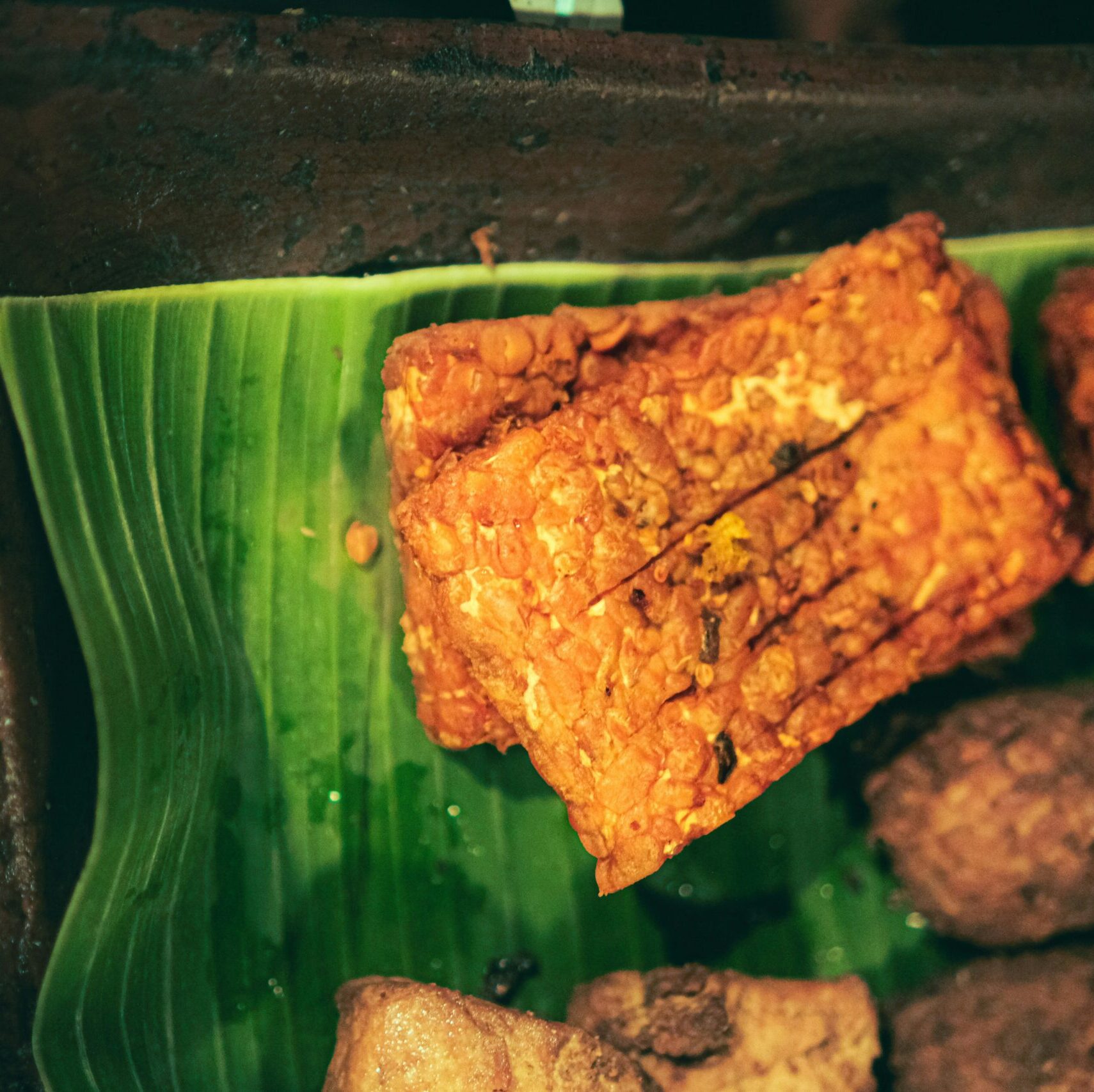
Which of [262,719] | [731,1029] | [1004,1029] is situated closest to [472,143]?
[262,719]

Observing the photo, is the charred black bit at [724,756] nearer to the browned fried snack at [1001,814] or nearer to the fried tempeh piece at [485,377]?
the fried tempeh piece at [485,377]

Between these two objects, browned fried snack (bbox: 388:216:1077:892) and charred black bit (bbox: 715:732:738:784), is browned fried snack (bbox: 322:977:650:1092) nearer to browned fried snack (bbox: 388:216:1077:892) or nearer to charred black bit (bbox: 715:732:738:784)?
browned fried snack (bbox: 388:216:1077:892)

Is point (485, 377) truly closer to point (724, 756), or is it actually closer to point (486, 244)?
point (486, 244)

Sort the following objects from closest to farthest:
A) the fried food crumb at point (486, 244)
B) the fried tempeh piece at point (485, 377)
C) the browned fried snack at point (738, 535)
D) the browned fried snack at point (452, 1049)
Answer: the browned fried snack at point (738, 535) < the fried tempeh piece at point (485, 377) < the browned fried snack at point (452, 1049) < the fried food crumb at point (486, 244)

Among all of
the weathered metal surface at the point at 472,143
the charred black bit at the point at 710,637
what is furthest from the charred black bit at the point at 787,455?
the weathered metal surface at the point at 472,143

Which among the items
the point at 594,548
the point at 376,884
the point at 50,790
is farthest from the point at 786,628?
the point at 50,790

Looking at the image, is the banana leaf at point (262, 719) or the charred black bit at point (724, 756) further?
the banana leaf at point (262, 719)
